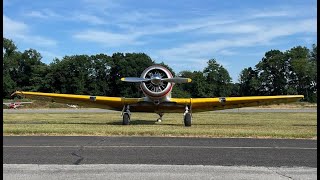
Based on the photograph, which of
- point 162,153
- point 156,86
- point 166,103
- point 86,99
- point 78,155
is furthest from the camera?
point 86,99

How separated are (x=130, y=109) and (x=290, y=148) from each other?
1283 cm

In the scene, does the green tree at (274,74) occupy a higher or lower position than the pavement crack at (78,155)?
higher

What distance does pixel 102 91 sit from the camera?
10894cm

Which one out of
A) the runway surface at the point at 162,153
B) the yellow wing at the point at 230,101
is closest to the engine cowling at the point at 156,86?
the yellow wing at the point at 230,101

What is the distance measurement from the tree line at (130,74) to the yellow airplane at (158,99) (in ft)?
235

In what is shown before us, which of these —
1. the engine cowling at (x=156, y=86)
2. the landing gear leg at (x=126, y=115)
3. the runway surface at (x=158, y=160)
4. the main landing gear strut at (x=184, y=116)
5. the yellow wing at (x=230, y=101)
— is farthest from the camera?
the yellow wing at (x=230, y=101)

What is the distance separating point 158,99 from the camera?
69.8 ft

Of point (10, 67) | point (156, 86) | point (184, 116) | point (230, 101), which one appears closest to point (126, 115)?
point (156, 86)

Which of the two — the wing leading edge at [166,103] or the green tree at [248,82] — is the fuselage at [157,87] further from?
the green tree at [248,82]

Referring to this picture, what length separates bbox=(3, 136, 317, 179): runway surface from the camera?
21.1 ft

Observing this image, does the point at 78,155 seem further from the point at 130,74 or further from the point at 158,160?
the point at 130,74

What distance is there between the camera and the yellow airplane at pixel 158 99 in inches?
830

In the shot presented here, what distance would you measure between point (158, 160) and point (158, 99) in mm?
13237

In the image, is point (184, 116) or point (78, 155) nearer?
point (78, 155)
